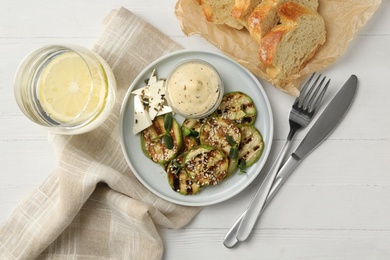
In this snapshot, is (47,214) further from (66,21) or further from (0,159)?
(66,21)

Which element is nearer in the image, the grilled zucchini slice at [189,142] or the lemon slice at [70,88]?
the lemon slice at [70,88]

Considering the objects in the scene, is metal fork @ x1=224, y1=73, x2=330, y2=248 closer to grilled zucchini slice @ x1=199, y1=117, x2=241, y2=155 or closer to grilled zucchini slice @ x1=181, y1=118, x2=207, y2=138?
grilled zucchini slice @ x1=199, y1=117, x2=241, y2=155

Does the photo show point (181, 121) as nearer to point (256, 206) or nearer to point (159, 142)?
point (159, 142)

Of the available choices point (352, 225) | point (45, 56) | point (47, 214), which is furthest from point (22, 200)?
point (352, 225)

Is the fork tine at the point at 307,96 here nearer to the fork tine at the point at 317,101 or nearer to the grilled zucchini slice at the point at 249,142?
the fork tine at the point at 317,101

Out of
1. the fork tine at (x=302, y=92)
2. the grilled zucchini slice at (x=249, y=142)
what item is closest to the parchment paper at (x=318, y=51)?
the fork tine at (x=302, y=92)
